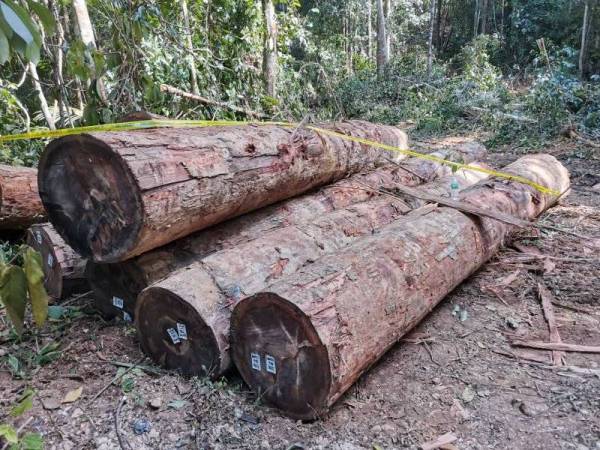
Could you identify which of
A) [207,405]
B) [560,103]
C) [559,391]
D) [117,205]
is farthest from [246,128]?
[560,103]

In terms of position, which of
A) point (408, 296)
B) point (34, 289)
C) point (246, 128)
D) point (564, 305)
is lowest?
point (564, 305)

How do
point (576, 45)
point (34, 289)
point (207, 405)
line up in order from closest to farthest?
point (34, 289), point (207, 405), point (576, 45)

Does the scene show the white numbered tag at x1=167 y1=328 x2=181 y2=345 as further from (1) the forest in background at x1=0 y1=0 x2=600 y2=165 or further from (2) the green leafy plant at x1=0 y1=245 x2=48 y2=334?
(1) the forest in background at x1=0 y1=0 x2=600 y2=165

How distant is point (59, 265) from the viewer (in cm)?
326

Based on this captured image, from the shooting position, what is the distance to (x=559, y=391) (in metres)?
2.42

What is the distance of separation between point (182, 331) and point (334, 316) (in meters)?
0.90

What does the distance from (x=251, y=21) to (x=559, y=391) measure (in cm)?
766

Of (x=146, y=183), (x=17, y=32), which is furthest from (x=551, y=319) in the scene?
(x=17, y=32)

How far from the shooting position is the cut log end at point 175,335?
95.0 inches

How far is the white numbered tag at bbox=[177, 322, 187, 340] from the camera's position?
8.10 ft

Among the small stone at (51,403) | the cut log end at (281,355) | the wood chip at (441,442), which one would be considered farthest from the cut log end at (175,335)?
the wood chip at (441,442)

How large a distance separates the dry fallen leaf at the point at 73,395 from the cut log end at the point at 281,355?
842mm

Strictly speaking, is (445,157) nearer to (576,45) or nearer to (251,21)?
(251,21)

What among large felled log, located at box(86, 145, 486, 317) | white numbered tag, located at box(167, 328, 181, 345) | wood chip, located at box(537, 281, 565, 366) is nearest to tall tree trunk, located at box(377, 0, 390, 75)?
large felled log, located at box(86, 145, 486, 317)
